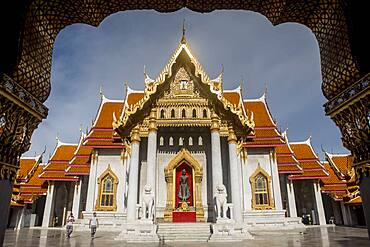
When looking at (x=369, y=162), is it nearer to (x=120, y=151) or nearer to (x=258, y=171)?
(x=258, y=171)

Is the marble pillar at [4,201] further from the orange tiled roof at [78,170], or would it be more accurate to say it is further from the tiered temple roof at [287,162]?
the tiered temple roof at [287,162]

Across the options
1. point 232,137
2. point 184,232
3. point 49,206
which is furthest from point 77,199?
point 232,137

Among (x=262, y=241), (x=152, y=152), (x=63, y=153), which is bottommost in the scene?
(x=262, y=241)

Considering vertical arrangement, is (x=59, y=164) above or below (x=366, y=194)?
above

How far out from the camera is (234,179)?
41.2ft

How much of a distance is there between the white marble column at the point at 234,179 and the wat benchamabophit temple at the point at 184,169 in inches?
1.8

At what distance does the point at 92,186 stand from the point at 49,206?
5.49 m

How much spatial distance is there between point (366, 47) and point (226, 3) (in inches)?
75.8

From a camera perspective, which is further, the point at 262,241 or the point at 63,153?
the point at 63,153

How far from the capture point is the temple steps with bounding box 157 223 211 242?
1128 cm

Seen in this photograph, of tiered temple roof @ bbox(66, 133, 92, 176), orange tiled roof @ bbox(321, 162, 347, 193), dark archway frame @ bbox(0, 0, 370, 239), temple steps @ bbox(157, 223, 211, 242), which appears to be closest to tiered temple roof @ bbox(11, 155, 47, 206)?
tiered temple roof @ bbox(66, 133, 92, 176)

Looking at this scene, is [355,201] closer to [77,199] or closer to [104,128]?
[104,128]

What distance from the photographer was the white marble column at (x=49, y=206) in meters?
20.6

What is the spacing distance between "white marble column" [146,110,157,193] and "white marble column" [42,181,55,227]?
1230 cm
